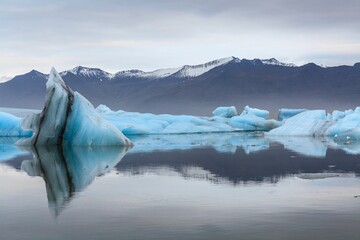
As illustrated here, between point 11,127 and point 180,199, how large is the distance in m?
33.4

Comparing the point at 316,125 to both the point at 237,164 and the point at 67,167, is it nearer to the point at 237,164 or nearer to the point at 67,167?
the point at 237,164

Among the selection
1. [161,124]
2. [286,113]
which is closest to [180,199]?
[161,124]

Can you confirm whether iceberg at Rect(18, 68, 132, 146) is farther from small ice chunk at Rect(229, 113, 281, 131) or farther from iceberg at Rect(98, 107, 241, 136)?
small ice chunk at Rect(229, 113, 281, 131)

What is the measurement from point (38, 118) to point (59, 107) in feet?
4.07

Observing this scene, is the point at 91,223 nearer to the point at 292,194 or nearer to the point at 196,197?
the point at 196,197

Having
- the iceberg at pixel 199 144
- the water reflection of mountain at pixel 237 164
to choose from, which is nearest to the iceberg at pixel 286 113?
the iceberg at pixel 199 144

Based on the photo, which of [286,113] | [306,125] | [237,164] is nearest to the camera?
[237,164]

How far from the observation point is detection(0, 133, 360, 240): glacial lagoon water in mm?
8828

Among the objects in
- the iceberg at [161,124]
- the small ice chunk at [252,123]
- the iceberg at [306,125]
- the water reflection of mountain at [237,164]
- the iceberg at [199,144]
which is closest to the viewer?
the water reflection of mountain at [237,164]

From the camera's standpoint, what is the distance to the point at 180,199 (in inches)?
474

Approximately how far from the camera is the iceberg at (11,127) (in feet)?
140

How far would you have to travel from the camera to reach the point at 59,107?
2872cm

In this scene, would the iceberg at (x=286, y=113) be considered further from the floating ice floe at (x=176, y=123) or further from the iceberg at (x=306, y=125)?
the iceberg at (x=306, y=125)

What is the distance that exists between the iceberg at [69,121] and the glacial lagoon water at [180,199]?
730 centimetres
